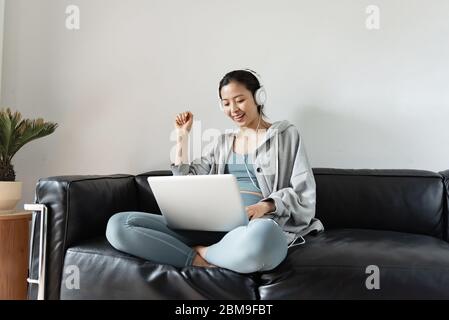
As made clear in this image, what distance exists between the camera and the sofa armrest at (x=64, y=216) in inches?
45.9

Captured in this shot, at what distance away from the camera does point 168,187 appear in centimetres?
108

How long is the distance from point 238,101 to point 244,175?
0.26m

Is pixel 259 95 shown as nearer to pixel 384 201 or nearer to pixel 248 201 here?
pixel 248 201

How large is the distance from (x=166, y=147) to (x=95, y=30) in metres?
0.65

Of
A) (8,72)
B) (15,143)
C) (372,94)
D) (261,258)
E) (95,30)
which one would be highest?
(95,30)

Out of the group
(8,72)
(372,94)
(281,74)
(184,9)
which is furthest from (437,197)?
(8,72)

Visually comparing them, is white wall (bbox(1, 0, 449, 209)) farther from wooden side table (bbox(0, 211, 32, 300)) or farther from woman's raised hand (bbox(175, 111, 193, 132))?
wooden side table (bbox(0, 211, 32, 300))

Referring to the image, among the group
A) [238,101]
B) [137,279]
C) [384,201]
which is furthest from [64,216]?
[384,201]

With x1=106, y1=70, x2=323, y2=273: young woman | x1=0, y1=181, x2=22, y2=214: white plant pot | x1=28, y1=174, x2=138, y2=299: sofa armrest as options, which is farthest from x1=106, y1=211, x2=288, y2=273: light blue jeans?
x1=0, y1=181, x2=22, y2=214: white plant pot

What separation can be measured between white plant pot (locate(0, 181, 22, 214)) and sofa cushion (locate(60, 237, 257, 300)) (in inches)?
17.9

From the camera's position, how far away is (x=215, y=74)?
1.77 m

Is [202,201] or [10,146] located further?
[10,146]

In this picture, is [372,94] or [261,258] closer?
[261,258]
